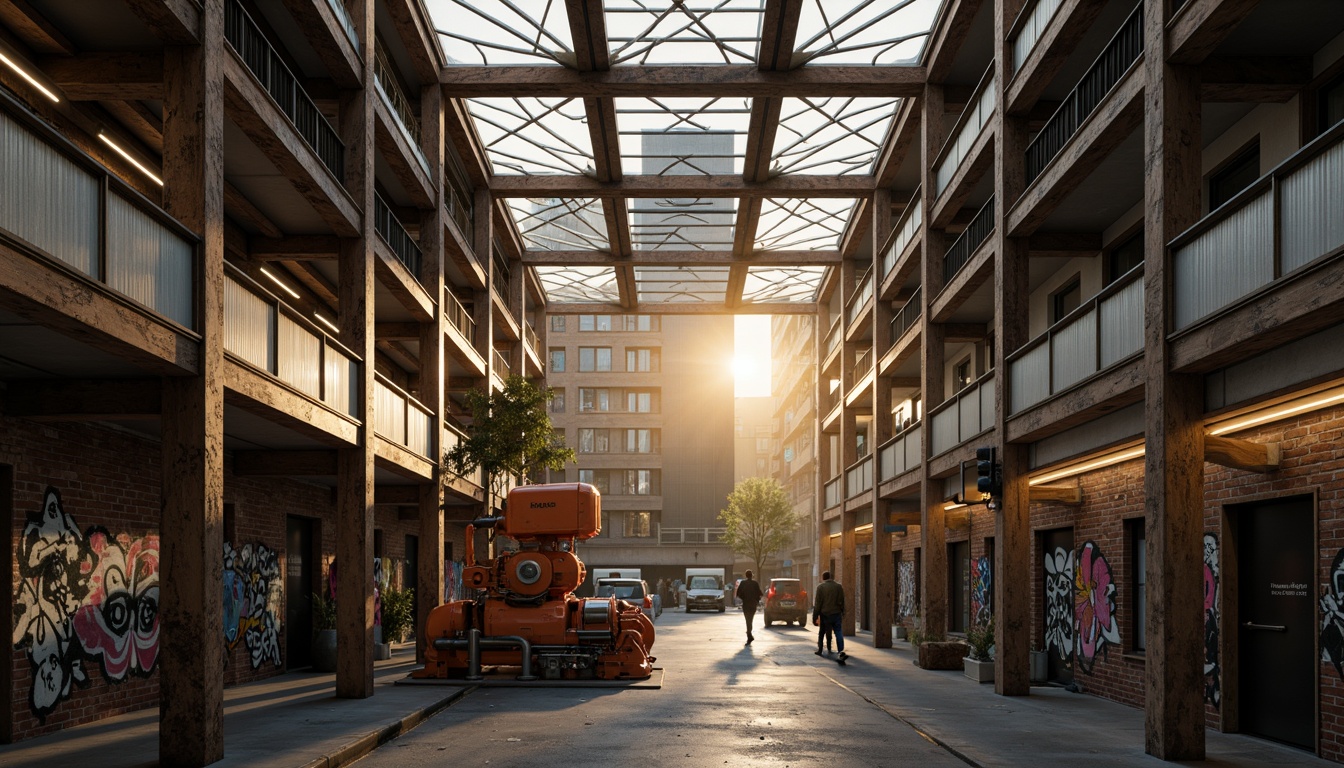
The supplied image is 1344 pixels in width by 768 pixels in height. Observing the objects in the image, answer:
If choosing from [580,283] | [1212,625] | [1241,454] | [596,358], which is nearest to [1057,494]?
[1212,625]

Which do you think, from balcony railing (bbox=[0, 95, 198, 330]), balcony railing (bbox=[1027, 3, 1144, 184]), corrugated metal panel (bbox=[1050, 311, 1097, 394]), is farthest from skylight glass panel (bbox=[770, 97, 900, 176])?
balcony railing (bbox=[0, 95, 198, 330])

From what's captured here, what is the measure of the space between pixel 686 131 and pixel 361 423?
13.8m

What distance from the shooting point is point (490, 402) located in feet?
94.0

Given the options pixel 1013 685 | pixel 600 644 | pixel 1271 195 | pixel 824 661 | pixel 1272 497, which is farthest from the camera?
pixel 824 661

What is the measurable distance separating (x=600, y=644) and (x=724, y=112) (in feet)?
42.2

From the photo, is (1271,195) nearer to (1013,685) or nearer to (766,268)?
(1013,685)

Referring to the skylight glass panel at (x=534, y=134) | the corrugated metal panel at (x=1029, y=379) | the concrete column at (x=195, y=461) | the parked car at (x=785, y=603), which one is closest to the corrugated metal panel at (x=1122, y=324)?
the corrugated metal panel at (x=1029, y=379)

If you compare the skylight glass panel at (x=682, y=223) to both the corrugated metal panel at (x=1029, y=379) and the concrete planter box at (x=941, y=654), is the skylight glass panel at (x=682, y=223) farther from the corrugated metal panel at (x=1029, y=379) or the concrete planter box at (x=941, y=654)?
the corrugated metal panel at (x=1029, y=379)

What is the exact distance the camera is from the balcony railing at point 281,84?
594 inches

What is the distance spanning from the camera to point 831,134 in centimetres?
2902

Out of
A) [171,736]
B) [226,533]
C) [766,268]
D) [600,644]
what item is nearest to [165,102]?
[171,736]

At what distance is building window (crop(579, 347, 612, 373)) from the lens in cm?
7688

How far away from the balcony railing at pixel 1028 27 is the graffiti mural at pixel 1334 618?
28.0 ft

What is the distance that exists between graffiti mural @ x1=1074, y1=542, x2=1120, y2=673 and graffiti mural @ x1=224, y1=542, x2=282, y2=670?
1309 cm
